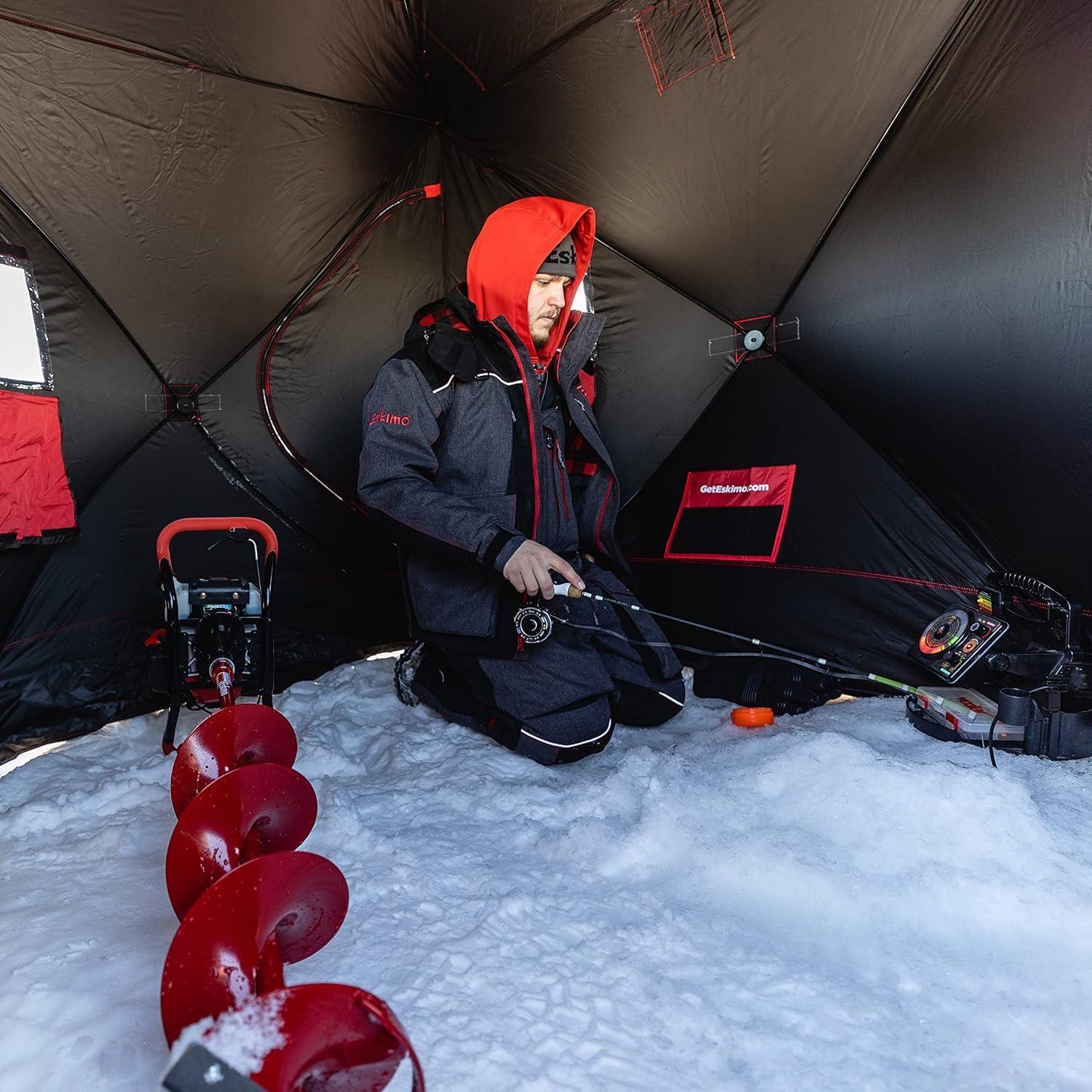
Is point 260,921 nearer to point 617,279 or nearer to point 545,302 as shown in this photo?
point 545,302

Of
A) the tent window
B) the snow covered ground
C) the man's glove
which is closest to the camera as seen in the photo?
the snow covered ground

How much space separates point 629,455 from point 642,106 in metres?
1.26

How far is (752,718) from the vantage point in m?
2.51

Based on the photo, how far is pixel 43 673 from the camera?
2.68 metres

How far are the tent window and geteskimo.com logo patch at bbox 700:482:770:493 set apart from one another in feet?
7.49

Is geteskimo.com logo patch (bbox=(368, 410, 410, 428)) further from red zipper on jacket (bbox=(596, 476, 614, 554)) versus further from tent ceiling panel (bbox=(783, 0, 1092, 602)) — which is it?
tent ceiling panel (bbox=(783, 0, 1092, 602))

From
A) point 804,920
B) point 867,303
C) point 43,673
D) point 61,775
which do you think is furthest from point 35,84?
point 804,920

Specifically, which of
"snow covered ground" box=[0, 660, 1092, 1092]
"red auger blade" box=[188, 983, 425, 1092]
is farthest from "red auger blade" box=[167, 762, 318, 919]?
"red auger blade" box=[188, 983, 425, 1092]

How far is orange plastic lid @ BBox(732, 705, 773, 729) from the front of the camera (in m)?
2.51

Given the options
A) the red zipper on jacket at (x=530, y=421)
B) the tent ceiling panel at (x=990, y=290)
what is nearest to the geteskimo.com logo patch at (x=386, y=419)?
the red zipper on jacket at (x=530, y=421)

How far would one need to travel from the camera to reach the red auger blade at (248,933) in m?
1.04

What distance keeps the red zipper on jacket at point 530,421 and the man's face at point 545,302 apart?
0.54 feet

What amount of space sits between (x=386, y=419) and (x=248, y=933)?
1.62 metres

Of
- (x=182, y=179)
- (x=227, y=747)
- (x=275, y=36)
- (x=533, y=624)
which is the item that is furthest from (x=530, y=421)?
(x=275, y=36)
